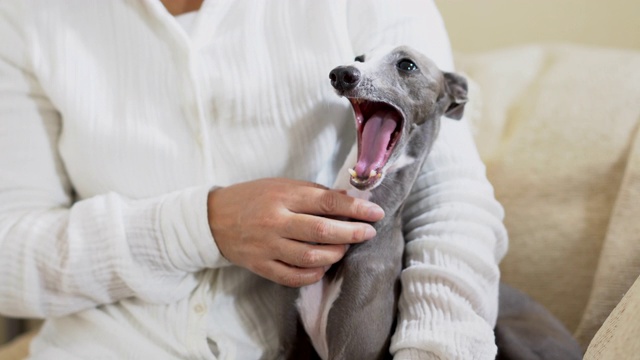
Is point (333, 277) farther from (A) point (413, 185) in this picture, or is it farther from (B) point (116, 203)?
(B) point (116, 203)

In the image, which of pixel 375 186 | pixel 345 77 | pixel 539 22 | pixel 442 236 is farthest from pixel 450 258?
pixel 539 22

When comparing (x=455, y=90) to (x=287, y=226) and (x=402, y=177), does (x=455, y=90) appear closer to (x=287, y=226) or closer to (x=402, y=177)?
(x=402, y=177)

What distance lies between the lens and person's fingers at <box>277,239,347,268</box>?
29.8 inches

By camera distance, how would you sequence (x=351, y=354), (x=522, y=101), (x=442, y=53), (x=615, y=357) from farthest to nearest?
(x=522, y=101), (x=442, y=53), (x=351, y=354), (x=615, y=357)

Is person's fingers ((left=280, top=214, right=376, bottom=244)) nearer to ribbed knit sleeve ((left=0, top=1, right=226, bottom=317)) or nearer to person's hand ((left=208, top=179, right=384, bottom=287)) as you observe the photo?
person's hand ((left=208, top=179, right=384, bottom=287))

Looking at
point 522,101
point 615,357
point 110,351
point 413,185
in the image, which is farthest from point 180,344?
point 522,101

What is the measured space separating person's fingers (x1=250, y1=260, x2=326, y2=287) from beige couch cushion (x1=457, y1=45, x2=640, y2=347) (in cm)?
45

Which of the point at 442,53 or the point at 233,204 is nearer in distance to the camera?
the point at 233,204

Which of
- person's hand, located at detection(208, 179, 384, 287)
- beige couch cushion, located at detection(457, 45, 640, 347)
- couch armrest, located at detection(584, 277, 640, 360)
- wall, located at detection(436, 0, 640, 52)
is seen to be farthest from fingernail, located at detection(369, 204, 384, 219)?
wall, located at detection(436, 0, 640, 52)

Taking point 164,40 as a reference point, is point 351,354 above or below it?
below

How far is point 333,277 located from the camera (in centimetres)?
81

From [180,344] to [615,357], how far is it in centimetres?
48

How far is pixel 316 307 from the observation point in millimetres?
812

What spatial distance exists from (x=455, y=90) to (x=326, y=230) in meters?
0.25
